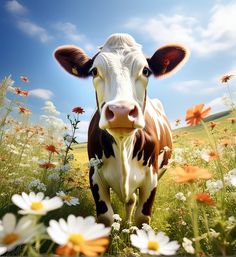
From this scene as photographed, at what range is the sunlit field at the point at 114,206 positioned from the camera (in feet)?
3.33

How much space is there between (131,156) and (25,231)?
2608mm

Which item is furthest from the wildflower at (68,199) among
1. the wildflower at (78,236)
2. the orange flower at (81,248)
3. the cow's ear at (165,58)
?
the cow's ear at (165,58)

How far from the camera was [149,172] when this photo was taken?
12.0 ft

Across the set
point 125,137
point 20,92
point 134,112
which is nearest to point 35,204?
point 134,112

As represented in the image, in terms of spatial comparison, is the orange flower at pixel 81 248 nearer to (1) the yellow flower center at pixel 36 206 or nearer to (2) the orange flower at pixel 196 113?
(1) the yellow flower center at pixel 36 206

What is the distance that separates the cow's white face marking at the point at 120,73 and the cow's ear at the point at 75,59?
1.21 ft

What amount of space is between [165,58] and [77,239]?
3214 mm

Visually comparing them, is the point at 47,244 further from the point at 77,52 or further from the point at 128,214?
the point at 77,52

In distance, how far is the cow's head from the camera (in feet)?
8.50

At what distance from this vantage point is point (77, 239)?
0.97 m

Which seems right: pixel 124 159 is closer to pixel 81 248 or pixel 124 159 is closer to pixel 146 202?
pixel 146 202

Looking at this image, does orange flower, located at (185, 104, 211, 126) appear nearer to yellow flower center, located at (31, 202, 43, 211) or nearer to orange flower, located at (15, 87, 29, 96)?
yellow flower center, located at (31, 202, 43, 211)

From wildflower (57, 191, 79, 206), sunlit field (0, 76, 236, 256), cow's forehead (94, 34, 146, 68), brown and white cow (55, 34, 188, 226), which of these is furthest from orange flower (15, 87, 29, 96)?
wildflower (57, 191, 79, 206)

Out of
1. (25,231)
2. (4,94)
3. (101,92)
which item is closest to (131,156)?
(101,92)
